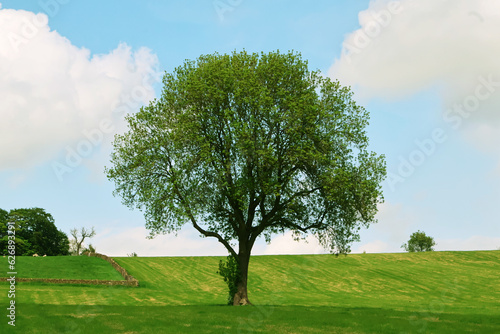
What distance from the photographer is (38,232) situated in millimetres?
126375

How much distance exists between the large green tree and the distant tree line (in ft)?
312

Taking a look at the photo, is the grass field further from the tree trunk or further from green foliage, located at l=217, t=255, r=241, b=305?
green foliage, located at l=217, t=255, r=241, b=305

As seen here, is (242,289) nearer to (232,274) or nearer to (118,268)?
(232,274)

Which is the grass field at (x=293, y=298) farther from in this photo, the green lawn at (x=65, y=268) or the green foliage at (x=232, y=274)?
the green lawn at (x=65, y=268)

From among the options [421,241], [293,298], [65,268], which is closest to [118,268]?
[65,268]

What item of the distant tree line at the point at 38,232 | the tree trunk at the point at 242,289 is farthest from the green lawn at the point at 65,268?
the distant tree line at the point at 38,232

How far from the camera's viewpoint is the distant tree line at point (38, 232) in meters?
125

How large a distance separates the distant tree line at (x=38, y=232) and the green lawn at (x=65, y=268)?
1628 inches

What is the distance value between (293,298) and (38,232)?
8982cm

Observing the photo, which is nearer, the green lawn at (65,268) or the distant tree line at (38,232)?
the green lawn at (65,268)

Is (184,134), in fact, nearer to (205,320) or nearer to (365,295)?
(205,320)

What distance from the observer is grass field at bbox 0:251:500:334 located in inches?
1116

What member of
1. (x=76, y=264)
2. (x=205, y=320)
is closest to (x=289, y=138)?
(x=205, y=320)

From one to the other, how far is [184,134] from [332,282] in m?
50.7
